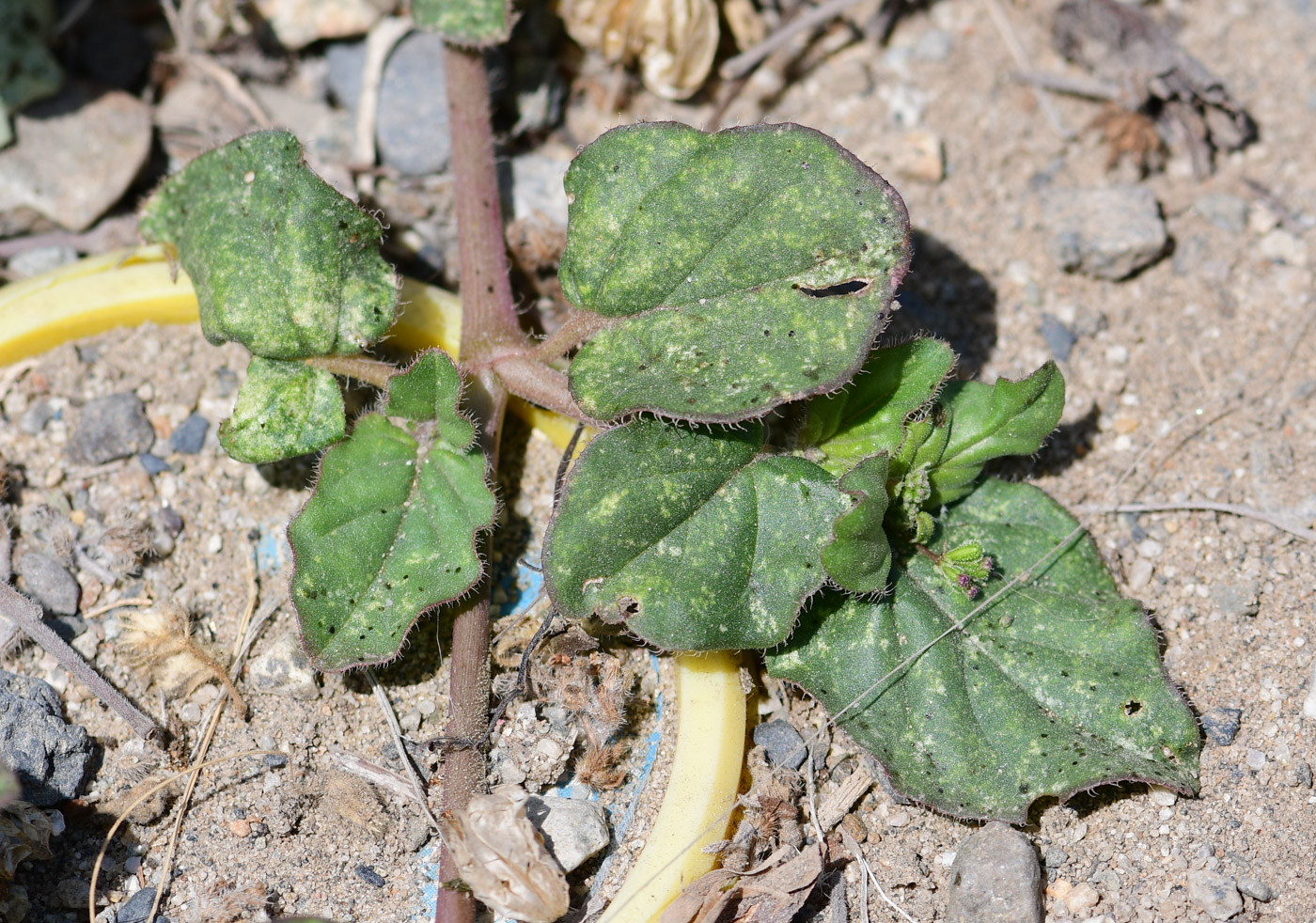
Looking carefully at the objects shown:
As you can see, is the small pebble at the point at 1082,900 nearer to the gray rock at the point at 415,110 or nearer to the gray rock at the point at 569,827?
the gray rock at the point at 569,827

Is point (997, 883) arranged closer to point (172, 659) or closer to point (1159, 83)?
A: point (172, 659)

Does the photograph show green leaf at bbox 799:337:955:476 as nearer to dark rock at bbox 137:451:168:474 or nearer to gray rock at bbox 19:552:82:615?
dark rock at bbox 137:451:168:474

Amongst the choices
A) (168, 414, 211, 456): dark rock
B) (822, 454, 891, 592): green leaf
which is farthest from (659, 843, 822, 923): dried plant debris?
(168, 414, 211, 456): dark rock

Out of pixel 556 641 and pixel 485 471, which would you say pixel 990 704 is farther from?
pixel 485 471

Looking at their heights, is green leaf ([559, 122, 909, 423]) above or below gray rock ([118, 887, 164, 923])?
above

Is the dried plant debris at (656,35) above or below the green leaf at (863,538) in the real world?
above

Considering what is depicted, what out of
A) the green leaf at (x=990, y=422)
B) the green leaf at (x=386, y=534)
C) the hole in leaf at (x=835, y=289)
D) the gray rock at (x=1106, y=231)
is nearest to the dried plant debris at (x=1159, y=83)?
the gray rock at (x=1106, y=231)

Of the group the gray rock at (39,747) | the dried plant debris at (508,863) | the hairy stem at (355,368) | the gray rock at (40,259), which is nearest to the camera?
the dried plant debris at (508,863)
